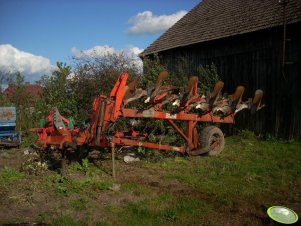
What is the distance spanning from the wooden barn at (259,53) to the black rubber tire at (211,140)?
3.10m

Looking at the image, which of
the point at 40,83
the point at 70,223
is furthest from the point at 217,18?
the point at 70,223

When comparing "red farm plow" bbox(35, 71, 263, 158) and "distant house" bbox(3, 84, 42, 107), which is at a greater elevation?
"distant house" bbox(3, 84, 42, 107)

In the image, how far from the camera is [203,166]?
27.6 feet

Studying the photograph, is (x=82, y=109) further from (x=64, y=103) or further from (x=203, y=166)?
(x=203, y=166)

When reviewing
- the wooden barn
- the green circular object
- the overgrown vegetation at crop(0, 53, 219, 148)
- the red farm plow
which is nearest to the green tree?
the overgrown vegetation at crop(0, 53, 219, 148)

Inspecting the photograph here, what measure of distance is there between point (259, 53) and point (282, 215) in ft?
27.8

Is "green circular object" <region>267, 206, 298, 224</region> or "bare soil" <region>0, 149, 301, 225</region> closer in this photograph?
"green circular object" <region>267, 206, 298, 224</region>

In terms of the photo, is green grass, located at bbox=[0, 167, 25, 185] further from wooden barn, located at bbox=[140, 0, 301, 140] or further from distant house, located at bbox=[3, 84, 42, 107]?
wooden barn, located at bbox=[140, 0, 301, 140]

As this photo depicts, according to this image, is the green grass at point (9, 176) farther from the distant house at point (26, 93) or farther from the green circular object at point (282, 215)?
the distant house at point (26, 93)

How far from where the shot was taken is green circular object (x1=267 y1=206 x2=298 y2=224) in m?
4.89

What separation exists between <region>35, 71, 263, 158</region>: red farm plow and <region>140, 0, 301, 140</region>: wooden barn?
2.26m

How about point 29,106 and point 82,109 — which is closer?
point 82,109

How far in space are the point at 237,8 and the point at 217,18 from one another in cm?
92

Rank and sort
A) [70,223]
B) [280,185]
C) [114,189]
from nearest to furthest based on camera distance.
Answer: [70,223] < [114,189] < [280,185]
